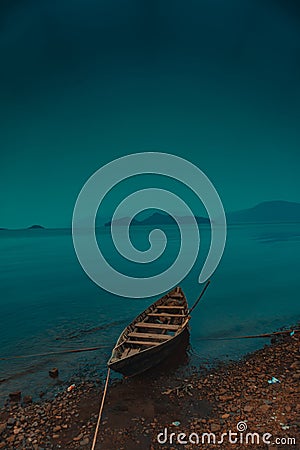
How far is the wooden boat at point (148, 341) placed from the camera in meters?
9.34

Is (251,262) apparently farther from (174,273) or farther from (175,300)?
(175,300)

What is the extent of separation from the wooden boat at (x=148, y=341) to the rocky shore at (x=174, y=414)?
0.71 m

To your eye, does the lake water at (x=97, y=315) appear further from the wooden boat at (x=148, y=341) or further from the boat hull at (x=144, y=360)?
the boat hull at (x=144, y=360)

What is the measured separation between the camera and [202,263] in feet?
121

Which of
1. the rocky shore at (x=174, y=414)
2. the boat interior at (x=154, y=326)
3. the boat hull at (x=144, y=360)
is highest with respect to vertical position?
the boat interior at (x=154, y=326)

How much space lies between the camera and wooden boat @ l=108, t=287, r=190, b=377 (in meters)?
9.34

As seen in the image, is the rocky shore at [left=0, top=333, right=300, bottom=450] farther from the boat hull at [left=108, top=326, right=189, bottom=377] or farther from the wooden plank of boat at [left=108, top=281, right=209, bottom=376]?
the wooden plank of boat at [left=108, top=281, right=209, bottom=376]

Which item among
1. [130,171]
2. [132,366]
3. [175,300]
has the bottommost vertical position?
[132,366]

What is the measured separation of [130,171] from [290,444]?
1224 centimetres

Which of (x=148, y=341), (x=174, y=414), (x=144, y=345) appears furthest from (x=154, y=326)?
(x=174, y=414)

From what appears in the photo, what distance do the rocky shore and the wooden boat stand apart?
2.34 feet

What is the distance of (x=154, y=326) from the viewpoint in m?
11.8

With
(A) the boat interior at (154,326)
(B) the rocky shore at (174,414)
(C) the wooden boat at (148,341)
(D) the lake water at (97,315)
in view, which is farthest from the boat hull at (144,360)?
(D) the lake water at (97,315)

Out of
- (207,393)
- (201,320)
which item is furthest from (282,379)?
(201,320)
